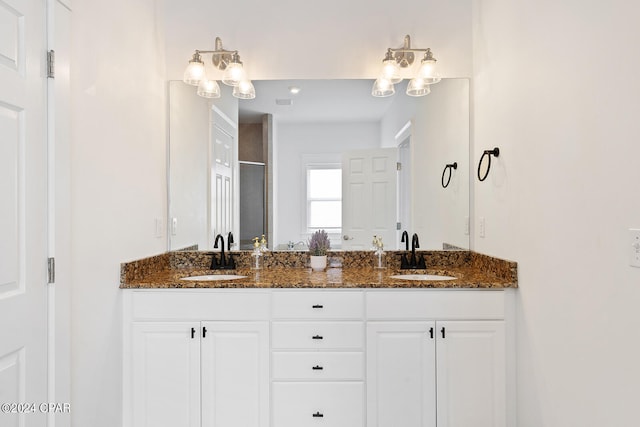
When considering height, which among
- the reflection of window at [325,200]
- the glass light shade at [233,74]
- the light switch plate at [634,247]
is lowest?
the light switch plate at [634,247]

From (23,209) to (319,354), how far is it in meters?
1.39

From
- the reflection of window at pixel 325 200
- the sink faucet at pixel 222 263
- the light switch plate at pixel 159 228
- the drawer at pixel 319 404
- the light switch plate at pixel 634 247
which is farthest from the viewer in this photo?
the reflection of window at pixel 325 200

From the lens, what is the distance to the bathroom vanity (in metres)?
2.03

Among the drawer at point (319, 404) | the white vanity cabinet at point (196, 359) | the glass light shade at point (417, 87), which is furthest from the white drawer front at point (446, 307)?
the glass light shade at point (417, 87)

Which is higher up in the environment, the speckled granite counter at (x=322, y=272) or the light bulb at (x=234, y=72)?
the light bulb at (x=234, y=72)

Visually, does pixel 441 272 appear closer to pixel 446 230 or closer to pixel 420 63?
pixel 446 230

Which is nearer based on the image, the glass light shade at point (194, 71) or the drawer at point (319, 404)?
the drawer at point (319, 404)

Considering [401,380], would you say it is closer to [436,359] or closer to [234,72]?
[436,359]

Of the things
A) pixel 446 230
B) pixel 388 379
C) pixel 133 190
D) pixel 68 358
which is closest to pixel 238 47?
pixel 133 190

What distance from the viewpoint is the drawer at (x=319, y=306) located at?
6.75 ft

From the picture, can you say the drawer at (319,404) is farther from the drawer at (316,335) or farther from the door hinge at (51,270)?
the door hinge at (51,270)

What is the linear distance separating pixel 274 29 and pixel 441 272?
5.99ft

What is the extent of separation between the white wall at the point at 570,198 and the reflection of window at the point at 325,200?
0.93 metres

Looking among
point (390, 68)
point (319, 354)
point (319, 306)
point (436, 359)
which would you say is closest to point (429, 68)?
point (390, 68)
